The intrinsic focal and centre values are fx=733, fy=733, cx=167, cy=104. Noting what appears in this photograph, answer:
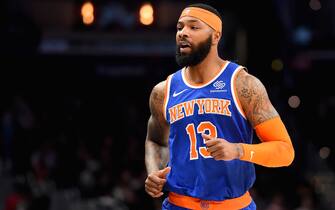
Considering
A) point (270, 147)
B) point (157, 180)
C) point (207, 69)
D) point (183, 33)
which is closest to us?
point (270, 147)

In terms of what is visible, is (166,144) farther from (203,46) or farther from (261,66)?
(261,66)

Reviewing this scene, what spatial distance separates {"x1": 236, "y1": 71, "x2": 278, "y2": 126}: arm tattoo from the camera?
195 inches

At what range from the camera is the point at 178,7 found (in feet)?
65.1

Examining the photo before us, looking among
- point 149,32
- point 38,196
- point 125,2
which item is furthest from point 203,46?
point 149,32

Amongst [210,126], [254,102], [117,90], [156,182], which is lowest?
[156,182]

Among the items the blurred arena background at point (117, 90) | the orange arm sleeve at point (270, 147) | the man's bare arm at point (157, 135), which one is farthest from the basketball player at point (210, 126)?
the blurred arena background at point (117, 90)

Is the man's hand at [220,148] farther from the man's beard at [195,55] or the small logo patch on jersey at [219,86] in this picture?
the man's beard at [195,55]

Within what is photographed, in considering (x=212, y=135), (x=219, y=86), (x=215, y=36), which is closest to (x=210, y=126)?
(x=212, y=135)

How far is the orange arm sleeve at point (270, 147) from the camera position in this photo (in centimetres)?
477

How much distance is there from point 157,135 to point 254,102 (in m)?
0.99

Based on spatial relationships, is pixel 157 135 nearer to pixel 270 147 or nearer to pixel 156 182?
pixel 156 182

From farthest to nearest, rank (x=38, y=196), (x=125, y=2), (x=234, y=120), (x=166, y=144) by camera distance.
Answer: (x=125, y=2)
(x=38, y=196)
(x=166, y=144)
(x=234, y=120)

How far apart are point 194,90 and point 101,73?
53.2 feet

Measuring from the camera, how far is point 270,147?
4.84 metres
